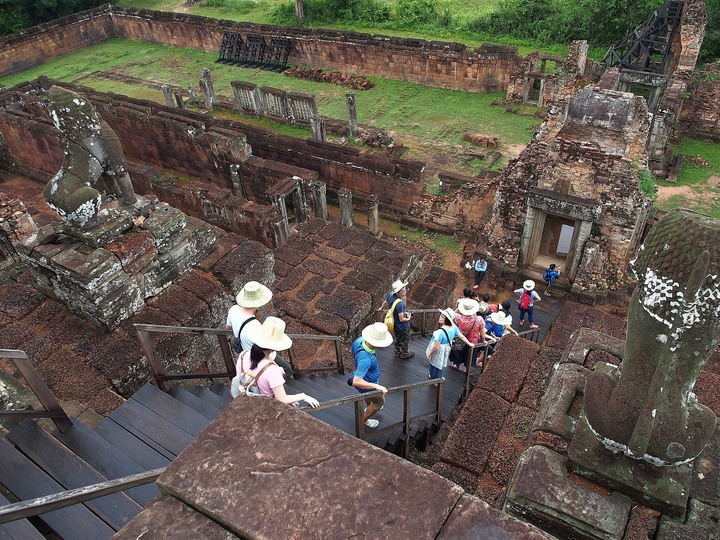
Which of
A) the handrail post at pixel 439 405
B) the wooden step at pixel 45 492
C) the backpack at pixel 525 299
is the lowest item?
the backpack at pixel 525 299

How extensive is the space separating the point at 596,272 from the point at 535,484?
325 inches

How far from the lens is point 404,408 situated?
481cm

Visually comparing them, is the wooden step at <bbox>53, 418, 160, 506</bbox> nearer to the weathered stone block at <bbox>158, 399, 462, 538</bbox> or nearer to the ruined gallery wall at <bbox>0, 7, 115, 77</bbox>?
A: the weathered stone block at <bbox>158, 399, 462, 538</bbox>

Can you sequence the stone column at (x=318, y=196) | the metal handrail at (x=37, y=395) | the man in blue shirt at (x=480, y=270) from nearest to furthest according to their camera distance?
1. the metal handrail at (x=37, y=395)
2. the man in blue shirt at (x=480, y=270)
3. the stone column at (x=318, y=196)

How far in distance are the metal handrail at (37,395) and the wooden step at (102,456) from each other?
8 centimetres

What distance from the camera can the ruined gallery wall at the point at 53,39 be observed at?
83.5 feet

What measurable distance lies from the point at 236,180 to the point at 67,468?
11037 mm

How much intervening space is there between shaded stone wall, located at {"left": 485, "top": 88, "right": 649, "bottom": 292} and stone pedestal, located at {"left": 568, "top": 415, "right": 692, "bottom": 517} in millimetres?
7500

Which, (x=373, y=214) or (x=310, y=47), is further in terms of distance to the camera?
(x=310, y=47)

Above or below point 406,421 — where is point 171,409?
above

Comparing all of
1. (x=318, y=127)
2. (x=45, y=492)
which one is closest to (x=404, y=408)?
(x=45, y=492)

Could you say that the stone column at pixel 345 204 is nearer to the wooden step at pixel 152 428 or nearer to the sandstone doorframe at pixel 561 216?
the sandstone doorframe at pixel 561 216

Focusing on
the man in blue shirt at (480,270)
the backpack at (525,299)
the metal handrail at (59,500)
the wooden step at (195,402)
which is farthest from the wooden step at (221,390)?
the man in blue shirt at (480,270)

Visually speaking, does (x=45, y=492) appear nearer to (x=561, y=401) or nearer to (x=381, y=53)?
(x=561, y=401)
